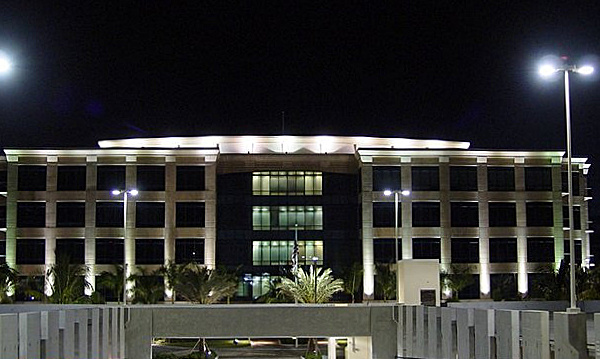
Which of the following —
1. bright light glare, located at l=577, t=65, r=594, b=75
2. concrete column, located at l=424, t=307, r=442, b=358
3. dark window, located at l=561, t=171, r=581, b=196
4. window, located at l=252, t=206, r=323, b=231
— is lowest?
concrete column, located at l=424, t=307, r=442, b=358

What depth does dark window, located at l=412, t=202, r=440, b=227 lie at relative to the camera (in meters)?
89.1

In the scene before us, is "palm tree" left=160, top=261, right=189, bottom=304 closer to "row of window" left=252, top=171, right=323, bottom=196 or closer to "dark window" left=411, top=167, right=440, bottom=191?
"row of window" left=252, top=171, right=323, bottom=196

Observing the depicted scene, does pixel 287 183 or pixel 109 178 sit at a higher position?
pixel 109 178

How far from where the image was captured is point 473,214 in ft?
295

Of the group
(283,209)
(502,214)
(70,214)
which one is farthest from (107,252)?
(502,214)

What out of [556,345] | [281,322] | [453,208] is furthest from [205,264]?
[556,345]

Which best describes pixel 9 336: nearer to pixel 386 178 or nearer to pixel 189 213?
pixel 189 213

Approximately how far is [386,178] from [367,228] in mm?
5149

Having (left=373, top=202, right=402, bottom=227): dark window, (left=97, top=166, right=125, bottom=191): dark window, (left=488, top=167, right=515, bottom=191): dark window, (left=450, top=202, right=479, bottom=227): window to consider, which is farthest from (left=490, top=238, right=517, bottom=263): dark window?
(left=97, top=166, right=125, bottom=191): dark window

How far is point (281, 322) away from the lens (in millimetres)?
39688

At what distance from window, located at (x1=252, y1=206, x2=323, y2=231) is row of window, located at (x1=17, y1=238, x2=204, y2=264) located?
7115mm

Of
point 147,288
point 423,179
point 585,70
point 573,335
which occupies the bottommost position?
point 147,288

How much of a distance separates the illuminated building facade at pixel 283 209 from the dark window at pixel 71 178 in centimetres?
9

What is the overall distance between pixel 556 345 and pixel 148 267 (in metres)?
67.3
